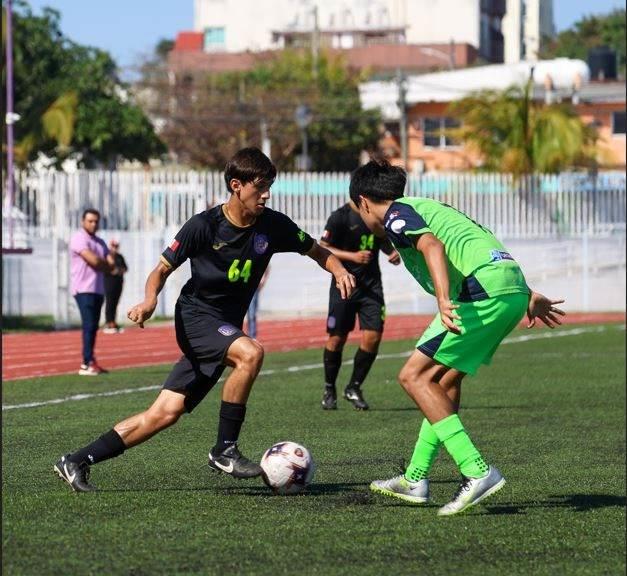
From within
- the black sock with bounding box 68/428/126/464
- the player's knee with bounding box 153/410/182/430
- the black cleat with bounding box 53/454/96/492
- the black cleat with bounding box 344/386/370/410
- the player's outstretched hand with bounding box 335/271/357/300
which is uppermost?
the player's outstretched hand with bounding box 335/271/357/300

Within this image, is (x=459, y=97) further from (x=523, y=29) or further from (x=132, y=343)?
(x=523, y=29)

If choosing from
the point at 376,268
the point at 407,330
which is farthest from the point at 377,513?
the point at 407,330

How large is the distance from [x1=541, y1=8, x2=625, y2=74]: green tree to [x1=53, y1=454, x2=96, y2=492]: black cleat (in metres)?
82.0

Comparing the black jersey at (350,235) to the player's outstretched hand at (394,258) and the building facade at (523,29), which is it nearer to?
the player's outstretched hand at (394,258)

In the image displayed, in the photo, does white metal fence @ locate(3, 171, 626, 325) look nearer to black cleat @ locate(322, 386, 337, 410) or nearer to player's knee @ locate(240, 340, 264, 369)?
black cleat @ locate(322, 386, 337, 410)

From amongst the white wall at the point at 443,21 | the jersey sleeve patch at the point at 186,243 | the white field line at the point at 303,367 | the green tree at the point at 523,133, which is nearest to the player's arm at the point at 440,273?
the jersey sleeve patch at the point at 186,243

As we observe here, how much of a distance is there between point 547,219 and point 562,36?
64.7m

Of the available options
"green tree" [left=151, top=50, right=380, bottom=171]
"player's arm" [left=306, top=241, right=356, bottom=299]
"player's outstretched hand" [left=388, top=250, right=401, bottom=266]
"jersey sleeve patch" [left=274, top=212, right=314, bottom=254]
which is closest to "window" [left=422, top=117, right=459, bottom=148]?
"green tree" [left=151, top=50, right=380, bottom=171]

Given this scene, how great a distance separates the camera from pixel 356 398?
14531mm

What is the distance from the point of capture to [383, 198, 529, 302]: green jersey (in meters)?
8.03

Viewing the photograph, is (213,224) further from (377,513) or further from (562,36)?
(562,36)

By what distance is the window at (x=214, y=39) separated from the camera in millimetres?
112562

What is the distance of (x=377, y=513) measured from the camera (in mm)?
7977

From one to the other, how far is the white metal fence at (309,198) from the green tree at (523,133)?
122 inches
